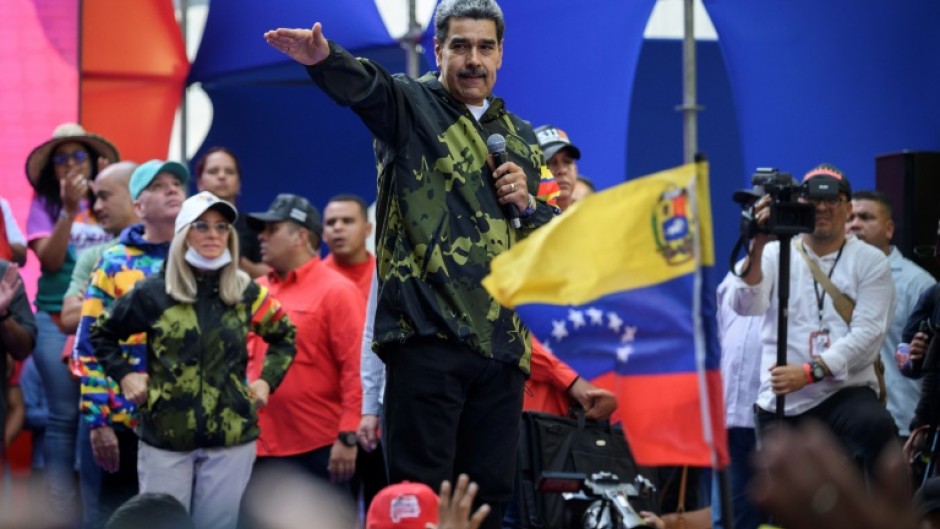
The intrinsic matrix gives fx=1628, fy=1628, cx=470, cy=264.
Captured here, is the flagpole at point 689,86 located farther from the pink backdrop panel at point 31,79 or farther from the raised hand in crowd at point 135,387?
the pink backdrop panel at point 31,79

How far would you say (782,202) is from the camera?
654 centimetres

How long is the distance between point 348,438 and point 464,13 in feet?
10.9

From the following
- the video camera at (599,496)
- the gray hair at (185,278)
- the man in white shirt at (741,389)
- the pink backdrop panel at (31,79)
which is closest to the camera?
the video camera at (599,496)

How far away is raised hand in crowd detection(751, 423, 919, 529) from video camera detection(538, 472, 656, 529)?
389 cm

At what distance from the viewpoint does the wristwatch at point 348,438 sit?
7.70 m

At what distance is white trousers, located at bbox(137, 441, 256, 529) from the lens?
22.0ft

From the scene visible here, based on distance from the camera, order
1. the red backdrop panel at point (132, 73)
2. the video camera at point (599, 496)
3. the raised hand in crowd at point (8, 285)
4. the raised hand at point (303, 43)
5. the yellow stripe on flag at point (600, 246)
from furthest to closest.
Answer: the red backdrop panel at point (132, 73), the raised hand in crowd at point (8, 285), the video camera at point (599, 496), the raised hand at point (303, 43), the yellow stripe on flag at point (600, 246)

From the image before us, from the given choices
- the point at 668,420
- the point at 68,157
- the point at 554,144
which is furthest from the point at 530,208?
the point at 68,157

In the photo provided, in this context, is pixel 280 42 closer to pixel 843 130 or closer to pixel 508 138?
pixel 508 138

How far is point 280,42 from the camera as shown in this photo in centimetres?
436

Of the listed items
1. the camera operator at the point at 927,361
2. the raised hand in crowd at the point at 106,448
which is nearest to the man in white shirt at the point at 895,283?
the camera operator at the point at 927,361

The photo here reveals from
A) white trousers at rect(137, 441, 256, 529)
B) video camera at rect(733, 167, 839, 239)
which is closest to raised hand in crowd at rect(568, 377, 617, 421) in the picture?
video camera at rect(733, 167, 839, 239)

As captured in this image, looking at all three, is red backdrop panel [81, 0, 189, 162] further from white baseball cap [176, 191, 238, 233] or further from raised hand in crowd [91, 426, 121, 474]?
raised hand in crowd [91, 426, 121, 474]

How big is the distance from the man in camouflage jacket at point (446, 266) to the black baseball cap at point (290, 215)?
352cm
